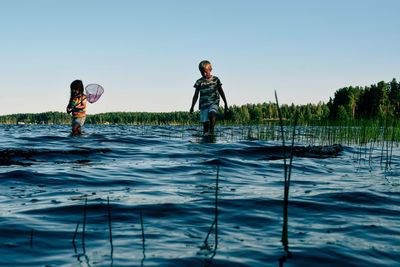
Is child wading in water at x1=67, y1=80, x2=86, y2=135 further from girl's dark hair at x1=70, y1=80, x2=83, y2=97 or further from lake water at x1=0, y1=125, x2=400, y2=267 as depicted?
lake water at x1=0, y1=125, x2=400, y2=267

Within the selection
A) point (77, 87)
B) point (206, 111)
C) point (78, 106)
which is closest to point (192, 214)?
point (206, 111)

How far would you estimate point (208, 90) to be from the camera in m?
14.3

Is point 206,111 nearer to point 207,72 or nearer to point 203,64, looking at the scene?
point 207,72

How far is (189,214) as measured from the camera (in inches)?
172

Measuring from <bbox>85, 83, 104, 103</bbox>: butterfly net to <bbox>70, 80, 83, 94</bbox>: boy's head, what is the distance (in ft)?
4.53

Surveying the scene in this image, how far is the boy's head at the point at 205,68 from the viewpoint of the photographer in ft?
46.0

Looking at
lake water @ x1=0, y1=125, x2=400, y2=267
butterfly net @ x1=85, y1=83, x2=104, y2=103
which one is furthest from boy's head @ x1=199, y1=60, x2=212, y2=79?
lake water @ x1=0, y1=125, x2=400, y2=267

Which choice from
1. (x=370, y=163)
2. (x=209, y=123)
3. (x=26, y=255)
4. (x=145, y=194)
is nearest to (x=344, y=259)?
(x=26, y=255)

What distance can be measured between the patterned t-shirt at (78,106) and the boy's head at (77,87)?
0.58 feet

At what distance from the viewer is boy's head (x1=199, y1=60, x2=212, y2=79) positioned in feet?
46.0

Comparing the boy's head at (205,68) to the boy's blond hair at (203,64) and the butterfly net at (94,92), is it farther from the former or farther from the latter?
the butterfly net at (94,92)

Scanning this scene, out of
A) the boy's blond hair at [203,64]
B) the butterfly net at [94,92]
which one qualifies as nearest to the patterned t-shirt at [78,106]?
the butterfly net at [94,92]

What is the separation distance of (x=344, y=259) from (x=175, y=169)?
4943 millimetres

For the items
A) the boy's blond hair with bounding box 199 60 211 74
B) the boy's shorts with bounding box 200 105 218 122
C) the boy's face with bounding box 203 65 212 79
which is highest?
the boy's blond hair with bounding box 199 60 211 74
